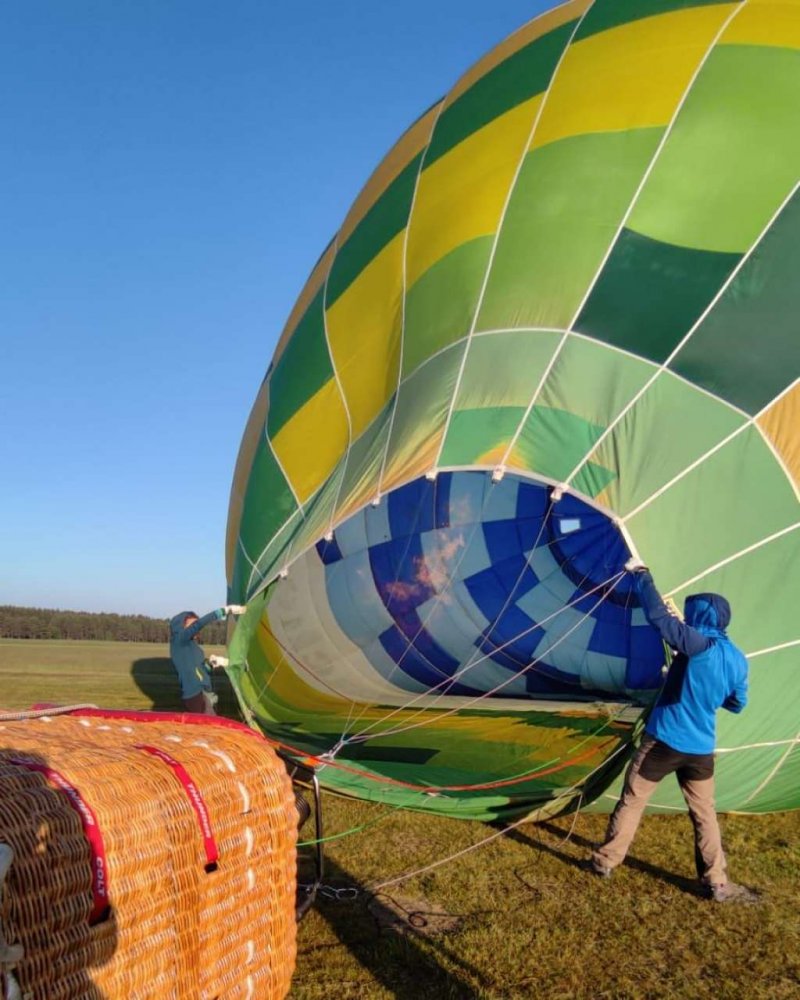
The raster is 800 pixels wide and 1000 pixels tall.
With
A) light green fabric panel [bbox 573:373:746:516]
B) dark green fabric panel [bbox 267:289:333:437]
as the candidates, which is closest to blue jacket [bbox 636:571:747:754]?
light green fabric panel [bbox 573:373:746:516]

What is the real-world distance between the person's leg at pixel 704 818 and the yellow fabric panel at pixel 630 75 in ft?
8.52

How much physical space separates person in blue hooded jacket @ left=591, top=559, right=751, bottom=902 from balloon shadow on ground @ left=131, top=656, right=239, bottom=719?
12.9 ft

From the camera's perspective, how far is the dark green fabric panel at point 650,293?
3521 millimetres

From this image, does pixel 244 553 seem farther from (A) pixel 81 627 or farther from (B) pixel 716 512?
(A) pixel 81 627

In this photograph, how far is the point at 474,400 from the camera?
3781 mm

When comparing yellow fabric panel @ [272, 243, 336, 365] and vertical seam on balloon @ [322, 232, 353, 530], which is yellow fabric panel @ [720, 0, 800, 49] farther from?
yellow fabric panel @ [272, 243, 336, 365]

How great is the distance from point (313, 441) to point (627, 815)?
7.44ft

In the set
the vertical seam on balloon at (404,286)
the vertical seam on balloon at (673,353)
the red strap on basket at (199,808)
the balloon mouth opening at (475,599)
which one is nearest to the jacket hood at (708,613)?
the vertical seam on balloon at (673,353)

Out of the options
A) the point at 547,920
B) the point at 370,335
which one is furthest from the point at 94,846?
the point at 370,335

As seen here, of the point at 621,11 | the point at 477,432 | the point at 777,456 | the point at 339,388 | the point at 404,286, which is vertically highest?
the point at 621,11

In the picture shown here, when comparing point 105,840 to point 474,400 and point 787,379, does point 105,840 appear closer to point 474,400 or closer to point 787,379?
point 474,400

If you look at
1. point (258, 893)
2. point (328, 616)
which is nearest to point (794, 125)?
point (258, 893)

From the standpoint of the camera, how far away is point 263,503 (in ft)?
A: 15.1

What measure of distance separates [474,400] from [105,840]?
2655 millimetres
